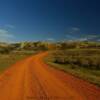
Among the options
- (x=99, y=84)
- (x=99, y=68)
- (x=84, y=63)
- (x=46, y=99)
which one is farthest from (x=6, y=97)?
(x=84, y=63)

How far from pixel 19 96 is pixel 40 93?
124cm

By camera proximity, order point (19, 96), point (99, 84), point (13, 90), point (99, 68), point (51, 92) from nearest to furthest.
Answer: point (19, 96) < point (51, 92) < point (13, 90) < point (99, 84) < point (99, 68)

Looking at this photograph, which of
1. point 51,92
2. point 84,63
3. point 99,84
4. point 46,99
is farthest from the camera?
point 84,63

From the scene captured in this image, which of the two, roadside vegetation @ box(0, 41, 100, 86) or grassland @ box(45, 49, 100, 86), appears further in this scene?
roadside vegetation @ box(0, 41, 100, 86)

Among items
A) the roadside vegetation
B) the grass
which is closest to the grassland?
the roadside vegetation

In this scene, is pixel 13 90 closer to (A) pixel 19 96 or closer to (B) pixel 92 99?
(A) pixel 19 96

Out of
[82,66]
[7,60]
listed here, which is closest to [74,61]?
[82,66]

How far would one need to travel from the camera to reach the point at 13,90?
12461 mm

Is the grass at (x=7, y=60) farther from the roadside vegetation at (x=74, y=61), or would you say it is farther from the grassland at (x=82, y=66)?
the grassland at (x=82, y=66)

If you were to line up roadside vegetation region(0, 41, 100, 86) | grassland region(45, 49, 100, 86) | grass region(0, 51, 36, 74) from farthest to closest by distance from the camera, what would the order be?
grass region(0, 51, 36, 74), roadside vegetation region(0, 41, 100, 86), grassland region(45, 49, 100, 86)

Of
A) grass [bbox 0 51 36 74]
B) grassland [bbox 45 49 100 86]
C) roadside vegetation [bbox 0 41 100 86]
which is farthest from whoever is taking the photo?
grass [bbox 0 51 36 74]

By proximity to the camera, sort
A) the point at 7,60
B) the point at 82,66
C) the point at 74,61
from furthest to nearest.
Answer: the point at 7,60 < the point at 74,61 < the point at 82,66

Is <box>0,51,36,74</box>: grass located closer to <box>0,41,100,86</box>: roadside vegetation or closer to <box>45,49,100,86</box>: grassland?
<box>0,41,100,86</box>: roadside vegetation

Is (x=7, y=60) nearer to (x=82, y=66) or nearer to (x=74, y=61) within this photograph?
(x=74, y=61)
